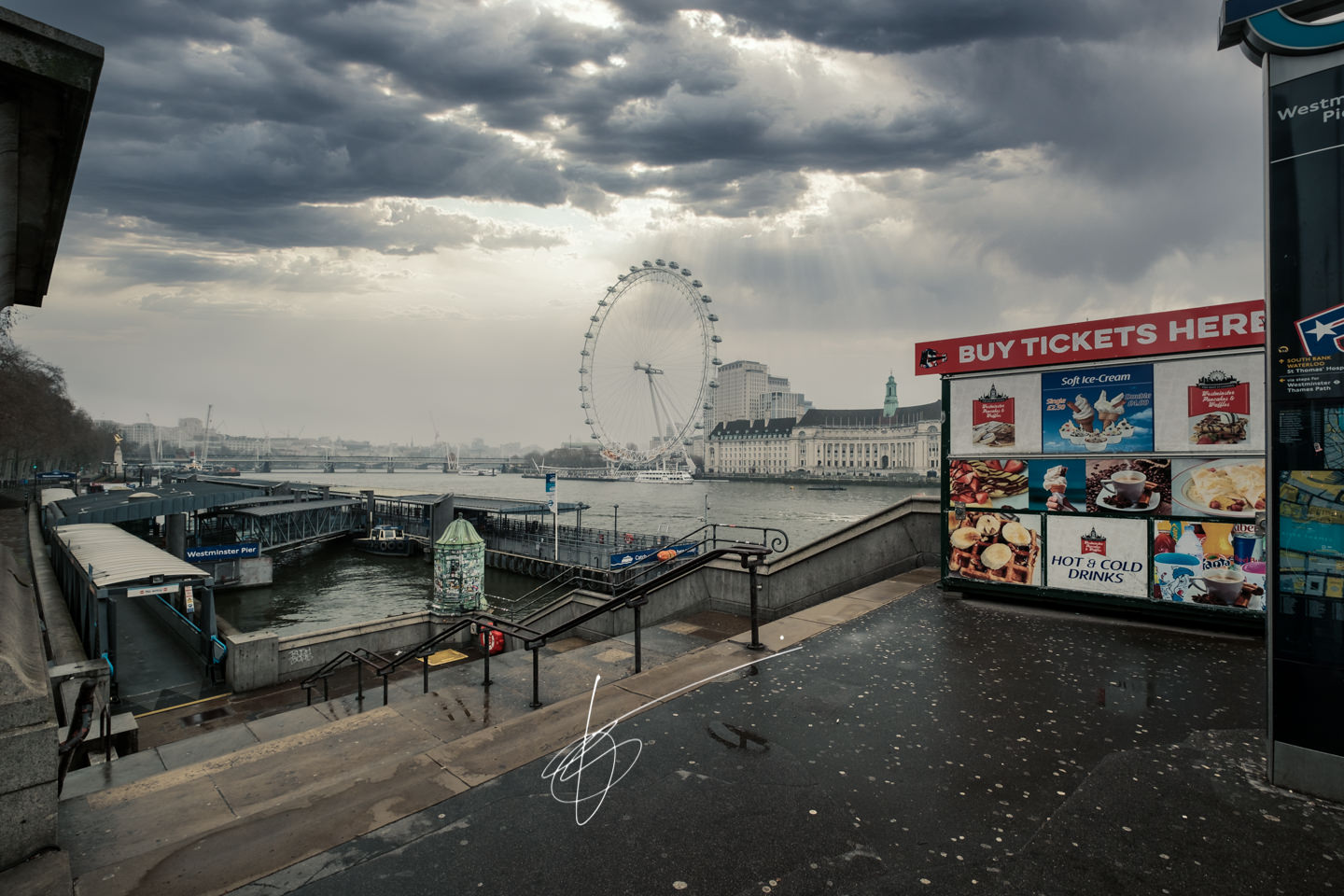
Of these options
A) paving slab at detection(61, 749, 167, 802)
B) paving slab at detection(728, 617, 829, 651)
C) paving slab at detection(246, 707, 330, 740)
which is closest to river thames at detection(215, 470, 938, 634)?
paving slab at detection(728, 617, 829, 651)

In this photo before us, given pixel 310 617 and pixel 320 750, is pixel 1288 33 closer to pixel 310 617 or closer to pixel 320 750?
pixel 320 750

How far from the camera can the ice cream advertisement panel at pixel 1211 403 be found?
7570 mm

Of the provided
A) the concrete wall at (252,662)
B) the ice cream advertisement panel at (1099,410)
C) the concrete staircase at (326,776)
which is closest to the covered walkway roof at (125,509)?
the concrete wall at (252,662)

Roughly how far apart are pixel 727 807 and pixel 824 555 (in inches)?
301

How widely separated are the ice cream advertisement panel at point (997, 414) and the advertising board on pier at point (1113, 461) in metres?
0.02

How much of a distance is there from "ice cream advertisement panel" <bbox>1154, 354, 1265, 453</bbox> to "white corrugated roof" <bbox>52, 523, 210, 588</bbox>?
18.0 metres

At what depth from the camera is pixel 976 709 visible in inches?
217

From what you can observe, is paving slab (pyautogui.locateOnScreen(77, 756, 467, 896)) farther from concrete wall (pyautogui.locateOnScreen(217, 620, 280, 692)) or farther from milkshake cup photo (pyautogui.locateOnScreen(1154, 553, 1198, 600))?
concrete wall (pyautogui.locateOnScreen(217, 620, 280, 692))

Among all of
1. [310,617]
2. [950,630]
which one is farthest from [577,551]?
[950,630]

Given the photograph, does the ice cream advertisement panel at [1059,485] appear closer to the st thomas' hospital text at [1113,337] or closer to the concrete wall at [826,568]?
the st thomas' hospital text at [1113,337]

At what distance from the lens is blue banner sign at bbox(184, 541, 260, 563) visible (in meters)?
36.2

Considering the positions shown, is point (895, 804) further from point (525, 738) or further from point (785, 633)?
point (785, 633)

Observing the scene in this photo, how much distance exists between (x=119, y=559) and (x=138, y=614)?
743 cm

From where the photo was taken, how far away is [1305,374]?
392 cm
